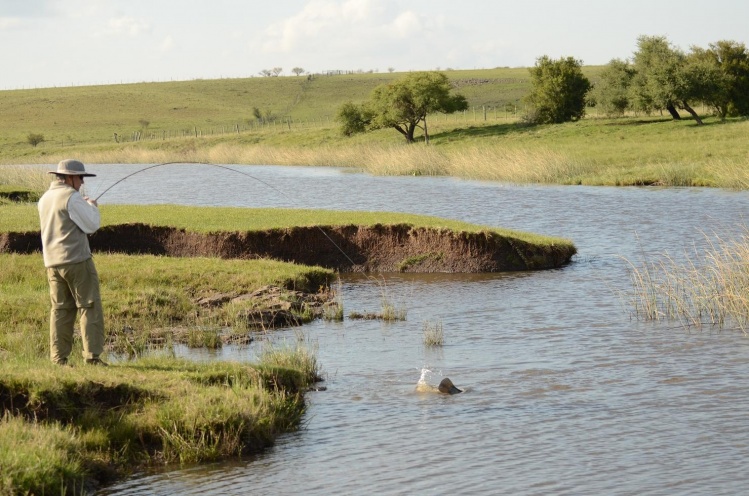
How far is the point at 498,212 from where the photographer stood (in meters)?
28.7

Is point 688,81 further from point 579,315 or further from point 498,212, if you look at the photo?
point 579,315

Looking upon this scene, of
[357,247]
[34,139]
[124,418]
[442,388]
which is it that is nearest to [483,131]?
[357,247]

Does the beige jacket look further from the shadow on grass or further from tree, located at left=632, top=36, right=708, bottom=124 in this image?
the shadow on grass

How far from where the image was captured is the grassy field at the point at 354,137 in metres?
39.5

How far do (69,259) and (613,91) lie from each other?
52.3m

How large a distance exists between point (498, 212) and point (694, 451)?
19901 millimetres

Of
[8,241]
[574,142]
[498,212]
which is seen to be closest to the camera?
[8,241]

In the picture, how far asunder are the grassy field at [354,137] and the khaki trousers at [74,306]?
1077 inches

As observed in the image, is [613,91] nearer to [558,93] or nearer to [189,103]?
[558,93]

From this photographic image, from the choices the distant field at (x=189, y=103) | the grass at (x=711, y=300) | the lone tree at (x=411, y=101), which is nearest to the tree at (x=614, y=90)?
the lone tree at (x=411, y=101)

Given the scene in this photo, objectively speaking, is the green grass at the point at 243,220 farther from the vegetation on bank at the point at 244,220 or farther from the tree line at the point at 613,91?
the tree line at the point at 613,91

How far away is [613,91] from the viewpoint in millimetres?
58062

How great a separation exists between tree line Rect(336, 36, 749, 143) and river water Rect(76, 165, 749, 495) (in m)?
33.5

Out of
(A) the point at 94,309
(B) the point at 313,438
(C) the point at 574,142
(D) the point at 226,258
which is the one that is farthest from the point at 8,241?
→ (C) the point at 574,142
